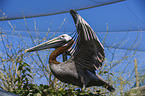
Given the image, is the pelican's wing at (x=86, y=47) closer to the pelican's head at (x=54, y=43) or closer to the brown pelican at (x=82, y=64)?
the brown pelican at (x=82, y=64)

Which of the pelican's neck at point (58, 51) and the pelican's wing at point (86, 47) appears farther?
the pelican's neck at point (58, 51)

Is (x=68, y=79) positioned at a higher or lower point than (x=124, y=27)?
lower

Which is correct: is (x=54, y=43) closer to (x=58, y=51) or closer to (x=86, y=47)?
(x=58, y=51)

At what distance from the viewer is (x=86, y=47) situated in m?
1.12

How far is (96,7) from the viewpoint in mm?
2848

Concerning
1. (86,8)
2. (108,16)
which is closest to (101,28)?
(108,16)

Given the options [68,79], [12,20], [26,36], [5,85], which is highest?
[12,20]

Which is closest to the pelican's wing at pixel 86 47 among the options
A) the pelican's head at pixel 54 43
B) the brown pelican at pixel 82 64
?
the brown pelican at pixel 82 64

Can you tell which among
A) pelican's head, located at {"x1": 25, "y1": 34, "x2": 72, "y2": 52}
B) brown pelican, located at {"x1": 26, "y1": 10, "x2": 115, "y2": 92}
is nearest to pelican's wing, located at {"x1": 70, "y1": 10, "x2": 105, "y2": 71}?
brown pelican, located at {"x1": 26, "y1": 10, "x2": 115, "y2": 92}

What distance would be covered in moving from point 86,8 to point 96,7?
0.56 feet

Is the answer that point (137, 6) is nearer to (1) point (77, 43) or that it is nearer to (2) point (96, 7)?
(2) point (96, 7)

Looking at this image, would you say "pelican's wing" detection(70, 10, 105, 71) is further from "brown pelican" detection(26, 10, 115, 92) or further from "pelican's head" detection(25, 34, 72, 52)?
"pelican's head" detection(25, 34, 72, 52)

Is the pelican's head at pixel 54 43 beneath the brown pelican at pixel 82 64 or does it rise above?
above

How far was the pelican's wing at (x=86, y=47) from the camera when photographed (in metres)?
1.08
